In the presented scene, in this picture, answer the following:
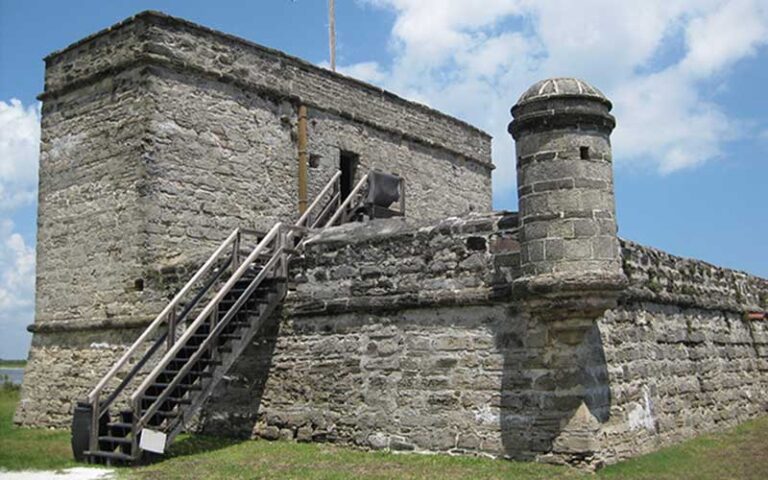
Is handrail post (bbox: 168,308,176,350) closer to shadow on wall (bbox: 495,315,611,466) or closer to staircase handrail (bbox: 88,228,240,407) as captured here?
staircase handrail (bbox: 88,228,240,407)

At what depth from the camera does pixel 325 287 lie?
37.4 feet

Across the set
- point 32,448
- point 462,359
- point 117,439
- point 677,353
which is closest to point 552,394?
point 462,359

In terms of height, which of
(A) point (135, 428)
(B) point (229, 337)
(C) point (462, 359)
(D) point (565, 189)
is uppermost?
(D) point (565, 189)

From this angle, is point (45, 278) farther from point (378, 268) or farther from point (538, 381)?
point (538, 381)

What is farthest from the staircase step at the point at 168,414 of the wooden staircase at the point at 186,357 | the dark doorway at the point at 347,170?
the dark doorway at the point at 347,170

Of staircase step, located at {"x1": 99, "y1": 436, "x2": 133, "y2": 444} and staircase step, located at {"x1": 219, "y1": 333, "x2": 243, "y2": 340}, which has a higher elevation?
staircase step, located at {"x1": 219, "y1": 333, "x2": 243, "y2": 340}

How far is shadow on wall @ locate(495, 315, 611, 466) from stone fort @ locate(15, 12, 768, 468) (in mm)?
23

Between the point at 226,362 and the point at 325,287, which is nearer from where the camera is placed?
the point at 226,362

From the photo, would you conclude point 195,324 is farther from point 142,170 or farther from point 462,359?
point 142,170

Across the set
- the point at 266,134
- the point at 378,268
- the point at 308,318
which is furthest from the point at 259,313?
the point at 266,134

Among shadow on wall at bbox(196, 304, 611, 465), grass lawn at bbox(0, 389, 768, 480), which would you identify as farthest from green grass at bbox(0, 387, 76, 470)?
shadow on wall at bbox(196, 304, 611, 465)

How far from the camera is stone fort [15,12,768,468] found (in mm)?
9258

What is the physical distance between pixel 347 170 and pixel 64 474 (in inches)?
387

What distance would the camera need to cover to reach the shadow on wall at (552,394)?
9.00 m
